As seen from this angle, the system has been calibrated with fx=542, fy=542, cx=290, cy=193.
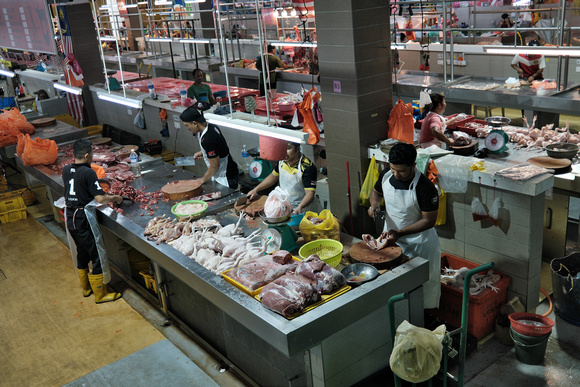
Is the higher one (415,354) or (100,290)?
(415,354)

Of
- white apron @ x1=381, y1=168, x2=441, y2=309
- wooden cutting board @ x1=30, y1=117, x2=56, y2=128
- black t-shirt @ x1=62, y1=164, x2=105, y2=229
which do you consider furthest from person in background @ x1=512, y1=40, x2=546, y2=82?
wooden cutting board @ x1=30, y1=117, x2=56, y2=128

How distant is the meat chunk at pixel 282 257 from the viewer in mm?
4379

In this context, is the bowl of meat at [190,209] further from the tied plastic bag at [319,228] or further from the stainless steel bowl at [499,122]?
the stainless steel bowl at [499,122]

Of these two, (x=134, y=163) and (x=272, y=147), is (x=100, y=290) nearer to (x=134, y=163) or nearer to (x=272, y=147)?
(x=134, y=163)

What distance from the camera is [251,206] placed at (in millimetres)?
5781

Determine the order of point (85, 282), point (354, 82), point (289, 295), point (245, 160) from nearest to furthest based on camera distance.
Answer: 1. point (289, 295)
2. point (354, 82)
3. point (85, 282)
4. point (245, 160)

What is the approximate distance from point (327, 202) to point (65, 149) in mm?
4849

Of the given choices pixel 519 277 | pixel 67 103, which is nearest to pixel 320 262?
pixel 519 277

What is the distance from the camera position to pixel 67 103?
12.7m

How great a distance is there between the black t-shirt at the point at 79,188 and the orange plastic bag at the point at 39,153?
2130 mm

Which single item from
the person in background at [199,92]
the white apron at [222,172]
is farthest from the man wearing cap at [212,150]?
the person in background at [199,92]

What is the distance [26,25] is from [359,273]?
8.37 m

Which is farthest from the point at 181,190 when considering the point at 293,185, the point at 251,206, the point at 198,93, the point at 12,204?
the point at 12,204

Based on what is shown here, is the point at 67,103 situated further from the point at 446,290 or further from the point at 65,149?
the point at 446,290
